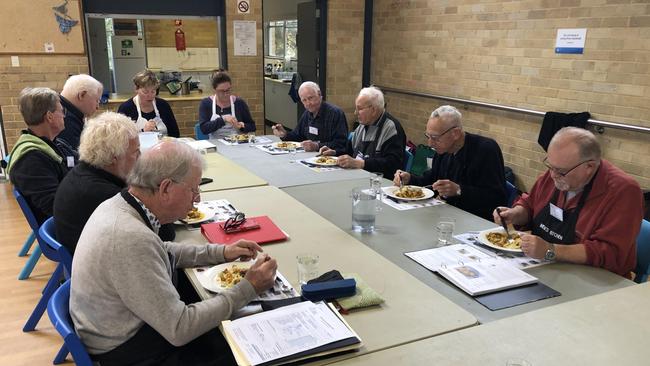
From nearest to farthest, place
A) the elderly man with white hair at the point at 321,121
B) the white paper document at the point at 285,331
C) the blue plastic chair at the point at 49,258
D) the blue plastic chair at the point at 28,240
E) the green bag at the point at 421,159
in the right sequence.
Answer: the white paper document at the point at 285,331 < the blue plastic chair at the point at 49,258 < the blue plastic chair at the point at 28,240 < the elderly man with white hair at the point at 321,121 < the green bag at the point at 421,159

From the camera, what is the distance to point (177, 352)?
1665 mm

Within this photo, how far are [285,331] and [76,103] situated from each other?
3045 millimetres

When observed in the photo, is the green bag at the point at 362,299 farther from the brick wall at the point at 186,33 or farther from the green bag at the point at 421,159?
the brick wall at the point at 186,33

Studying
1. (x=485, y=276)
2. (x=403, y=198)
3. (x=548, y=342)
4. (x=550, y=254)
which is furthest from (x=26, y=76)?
(x=548, y=342)

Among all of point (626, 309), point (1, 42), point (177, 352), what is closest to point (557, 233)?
point (626, 309)

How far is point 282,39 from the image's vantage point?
916 cm

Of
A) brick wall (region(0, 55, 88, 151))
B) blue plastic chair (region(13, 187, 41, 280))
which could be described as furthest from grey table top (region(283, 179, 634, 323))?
brick wall (region(0, 55, 88, 151))

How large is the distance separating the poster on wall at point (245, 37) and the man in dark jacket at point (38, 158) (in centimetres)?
368

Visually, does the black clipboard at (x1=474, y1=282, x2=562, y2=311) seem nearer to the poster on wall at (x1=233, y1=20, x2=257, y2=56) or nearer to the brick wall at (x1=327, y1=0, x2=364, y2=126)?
the brick wall at (x1=327, y1=0, x2=364, y2=126)

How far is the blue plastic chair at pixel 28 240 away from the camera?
2.72m

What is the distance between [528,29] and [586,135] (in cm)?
291

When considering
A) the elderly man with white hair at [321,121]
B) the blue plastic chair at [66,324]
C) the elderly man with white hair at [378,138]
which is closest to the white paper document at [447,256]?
the blue plastic chair at [66,324]

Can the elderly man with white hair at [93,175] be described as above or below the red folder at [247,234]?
above

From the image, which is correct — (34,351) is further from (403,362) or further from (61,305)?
(403,362)
